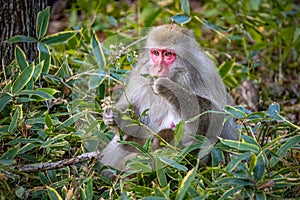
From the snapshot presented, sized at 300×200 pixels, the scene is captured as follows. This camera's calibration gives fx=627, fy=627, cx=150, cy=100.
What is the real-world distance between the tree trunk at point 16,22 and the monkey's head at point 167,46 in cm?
72

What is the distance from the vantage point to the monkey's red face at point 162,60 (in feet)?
11.0

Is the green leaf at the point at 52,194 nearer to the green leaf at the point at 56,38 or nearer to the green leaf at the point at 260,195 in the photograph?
the green leaf at the point at 260,195

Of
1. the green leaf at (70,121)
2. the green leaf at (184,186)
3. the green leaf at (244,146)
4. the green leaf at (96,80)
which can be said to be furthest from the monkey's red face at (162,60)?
the green leaf at (184,186)

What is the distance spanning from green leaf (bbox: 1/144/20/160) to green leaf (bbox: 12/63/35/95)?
310 mm

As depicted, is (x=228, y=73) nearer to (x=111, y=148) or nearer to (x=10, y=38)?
(x=111, y=148)

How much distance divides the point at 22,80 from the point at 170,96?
775 mm

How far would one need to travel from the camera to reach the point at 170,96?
3.32m

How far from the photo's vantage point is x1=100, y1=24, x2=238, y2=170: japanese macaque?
334 centimetres

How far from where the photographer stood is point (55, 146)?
307 centimetres

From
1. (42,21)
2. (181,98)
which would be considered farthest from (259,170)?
(42,21)

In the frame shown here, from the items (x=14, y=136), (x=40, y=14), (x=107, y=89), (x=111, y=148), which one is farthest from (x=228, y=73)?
(x=14, y=136)

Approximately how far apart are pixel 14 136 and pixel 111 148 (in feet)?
2.02

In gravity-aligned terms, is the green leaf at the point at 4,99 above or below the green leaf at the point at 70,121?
above

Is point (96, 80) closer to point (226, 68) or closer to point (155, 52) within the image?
point (155, 52)
